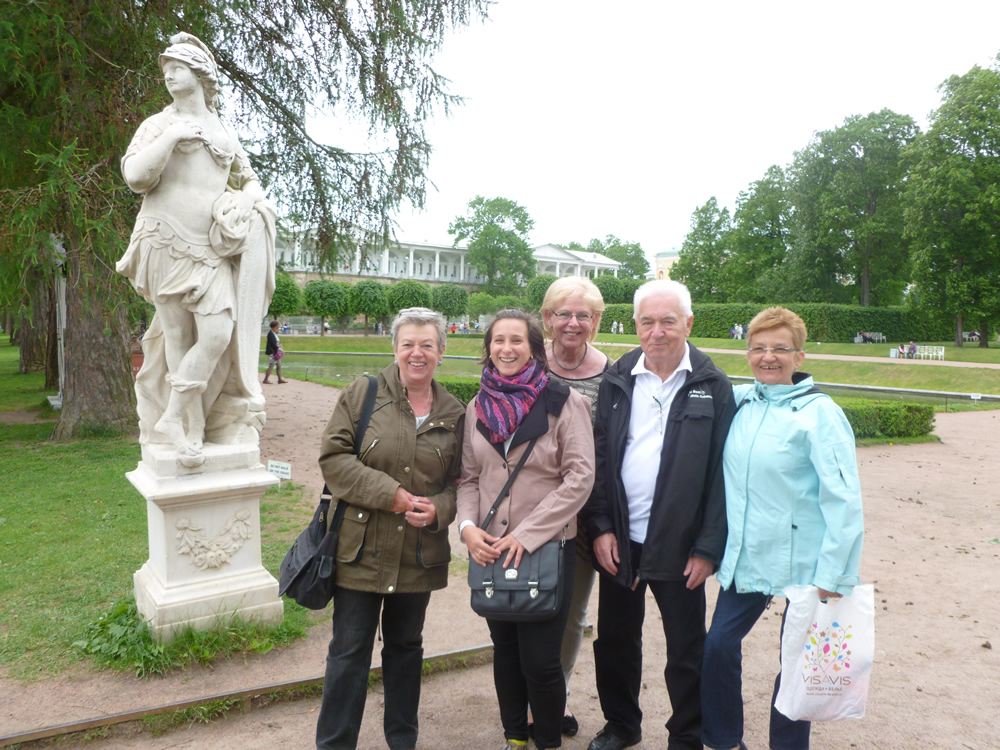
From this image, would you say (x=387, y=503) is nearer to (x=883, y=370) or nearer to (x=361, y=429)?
(x=361, y=429)

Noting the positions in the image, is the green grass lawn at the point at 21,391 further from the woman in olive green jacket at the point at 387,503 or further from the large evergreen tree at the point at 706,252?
the large evergreen tree at the point at 706,252

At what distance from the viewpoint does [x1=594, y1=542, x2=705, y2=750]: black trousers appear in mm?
2498

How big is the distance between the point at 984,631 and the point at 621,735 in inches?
101

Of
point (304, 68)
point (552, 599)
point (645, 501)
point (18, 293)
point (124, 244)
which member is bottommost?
point (552, 599)

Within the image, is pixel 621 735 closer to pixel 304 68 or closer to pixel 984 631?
pixel 984 631

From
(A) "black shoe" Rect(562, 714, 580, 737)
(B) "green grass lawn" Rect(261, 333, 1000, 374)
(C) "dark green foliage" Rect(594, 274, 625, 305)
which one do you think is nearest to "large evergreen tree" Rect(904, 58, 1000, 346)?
(B) "green grass lawn" Rect(261, 333, 1000, 374)

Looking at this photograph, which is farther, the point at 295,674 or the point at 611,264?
the point at 611,264

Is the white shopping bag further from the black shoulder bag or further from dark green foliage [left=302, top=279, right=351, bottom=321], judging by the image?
dark green foliage [left=302, top=279, right=351, bottom=321]

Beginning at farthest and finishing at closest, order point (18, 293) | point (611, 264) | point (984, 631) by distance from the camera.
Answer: point (611, 264), point (18, 293), point (984, 631)

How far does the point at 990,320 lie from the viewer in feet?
89.0

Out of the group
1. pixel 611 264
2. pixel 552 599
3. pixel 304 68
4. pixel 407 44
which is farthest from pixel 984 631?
pixel 611 264

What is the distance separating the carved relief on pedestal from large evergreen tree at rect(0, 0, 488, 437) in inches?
166

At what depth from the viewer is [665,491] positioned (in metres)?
2.42

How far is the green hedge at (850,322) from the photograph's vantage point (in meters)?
33.2
